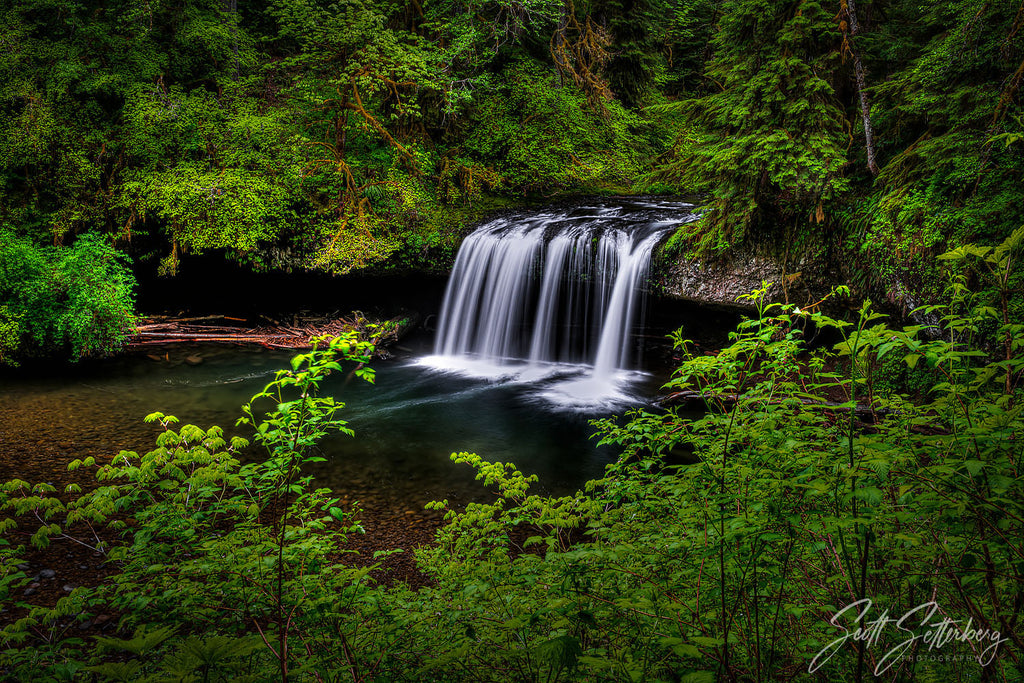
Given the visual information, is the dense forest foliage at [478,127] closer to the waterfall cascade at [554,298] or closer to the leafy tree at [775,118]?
the leafy tree at [775,118]

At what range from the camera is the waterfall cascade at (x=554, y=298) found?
8.52 m

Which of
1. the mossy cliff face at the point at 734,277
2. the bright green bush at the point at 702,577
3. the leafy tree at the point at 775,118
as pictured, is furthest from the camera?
the mossy cliff face at the point at 734,277

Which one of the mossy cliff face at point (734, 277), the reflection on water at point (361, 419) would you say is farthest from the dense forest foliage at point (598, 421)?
the reflection on water at point (361, 419)

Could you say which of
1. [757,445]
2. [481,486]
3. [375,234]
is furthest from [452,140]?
[757,445]

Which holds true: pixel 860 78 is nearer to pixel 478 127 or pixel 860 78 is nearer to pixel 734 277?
pixel 734 277

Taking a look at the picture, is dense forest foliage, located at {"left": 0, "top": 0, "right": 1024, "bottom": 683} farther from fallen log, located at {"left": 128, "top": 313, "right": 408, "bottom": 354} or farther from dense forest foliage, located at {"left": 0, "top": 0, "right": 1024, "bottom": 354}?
fallen log, located at {"left": 128, "top": 313, "right": 408, "bottom": 354}

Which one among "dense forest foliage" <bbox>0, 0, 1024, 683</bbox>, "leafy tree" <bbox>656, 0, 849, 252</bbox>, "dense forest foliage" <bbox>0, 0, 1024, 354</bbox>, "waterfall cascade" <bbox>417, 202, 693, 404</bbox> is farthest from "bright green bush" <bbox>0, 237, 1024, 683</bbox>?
"waterfall cascade" <bbox>417, 202, 693, 404</bbox>

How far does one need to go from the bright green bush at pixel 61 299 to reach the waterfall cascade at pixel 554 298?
5524 millimetres

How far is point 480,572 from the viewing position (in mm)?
2803

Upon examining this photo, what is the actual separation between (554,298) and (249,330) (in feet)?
20.8

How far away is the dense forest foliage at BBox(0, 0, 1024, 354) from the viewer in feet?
17.5

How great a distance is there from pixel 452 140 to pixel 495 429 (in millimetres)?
8195

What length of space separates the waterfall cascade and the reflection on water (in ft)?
1.86

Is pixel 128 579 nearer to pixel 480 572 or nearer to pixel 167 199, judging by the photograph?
pixel 480 572
